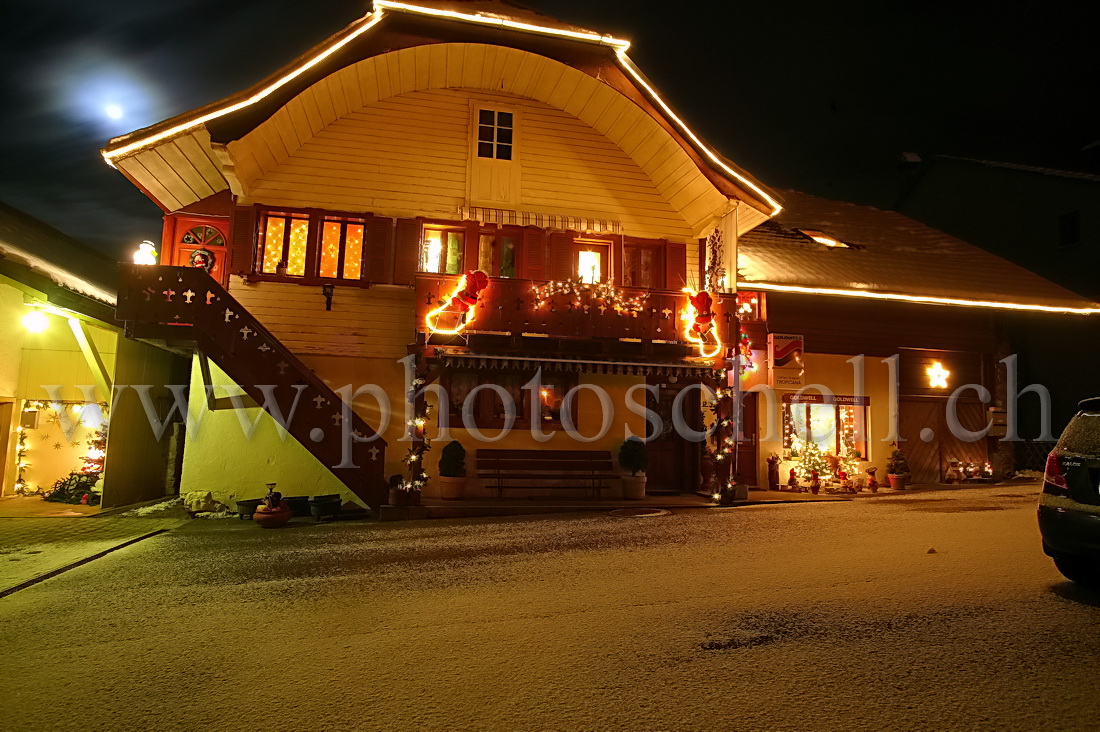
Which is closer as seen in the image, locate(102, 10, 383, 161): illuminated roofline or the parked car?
the parked car

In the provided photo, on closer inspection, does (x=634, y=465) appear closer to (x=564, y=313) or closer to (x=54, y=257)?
(x=564, y=313)

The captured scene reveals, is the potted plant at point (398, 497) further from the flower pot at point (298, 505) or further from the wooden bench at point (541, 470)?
the wooden bench at point (541, 470)

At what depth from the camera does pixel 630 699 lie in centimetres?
366

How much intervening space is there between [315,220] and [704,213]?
27.6 feet

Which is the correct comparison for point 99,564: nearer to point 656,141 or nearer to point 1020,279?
point 656,141

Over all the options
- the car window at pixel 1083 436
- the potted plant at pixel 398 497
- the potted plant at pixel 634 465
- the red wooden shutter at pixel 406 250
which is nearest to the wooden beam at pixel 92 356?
the red wooden shutter at pixel 406 250

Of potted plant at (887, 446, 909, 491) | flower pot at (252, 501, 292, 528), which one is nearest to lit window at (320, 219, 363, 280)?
flower pot at (252, 501, 292, 528)

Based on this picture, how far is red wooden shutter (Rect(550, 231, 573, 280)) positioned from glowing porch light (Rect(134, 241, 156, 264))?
312 inches

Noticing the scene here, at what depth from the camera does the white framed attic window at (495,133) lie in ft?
48.2

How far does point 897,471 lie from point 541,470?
29.6ft

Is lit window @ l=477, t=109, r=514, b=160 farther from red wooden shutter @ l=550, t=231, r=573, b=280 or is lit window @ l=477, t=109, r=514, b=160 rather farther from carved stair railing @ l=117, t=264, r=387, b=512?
carved stair railing @ l=117, t=264, r=387, b=512

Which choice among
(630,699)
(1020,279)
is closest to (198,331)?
(630,699)

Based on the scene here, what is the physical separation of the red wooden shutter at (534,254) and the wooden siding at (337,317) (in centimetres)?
258

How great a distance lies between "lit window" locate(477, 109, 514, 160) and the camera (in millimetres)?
14680
